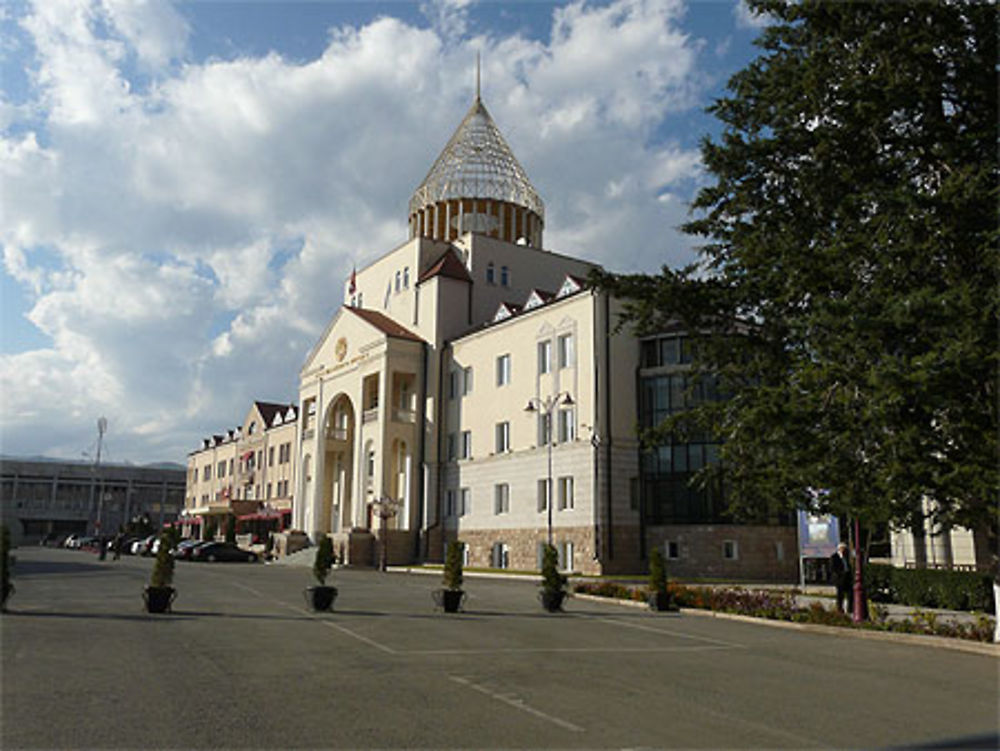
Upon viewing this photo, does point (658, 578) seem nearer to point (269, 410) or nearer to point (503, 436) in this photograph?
point (503, 436)

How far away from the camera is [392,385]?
48.6 metres

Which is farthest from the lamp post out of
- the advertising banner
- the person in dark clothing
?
the person in dark clothing

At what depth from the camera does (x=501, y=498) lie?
42469 mm

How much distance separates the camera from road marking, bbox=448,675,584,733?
7668mm

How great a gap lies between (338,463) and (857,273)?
46012 millimetres

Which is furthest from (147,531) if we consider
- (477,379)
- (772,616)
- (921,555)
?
(772,616)

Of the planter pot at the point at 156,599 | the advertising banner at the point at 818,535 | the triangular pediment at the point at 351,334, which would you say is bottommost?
the planter pot at the point at 156,599

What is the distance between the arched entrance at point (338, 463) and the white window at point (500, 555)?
15.3m

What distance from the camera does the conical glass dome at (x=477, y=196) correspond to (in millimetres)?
54344

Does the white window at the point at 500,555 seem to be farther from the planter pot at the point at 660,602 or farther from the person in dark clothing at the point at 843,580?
the person in dark clothing at the point at 843,580

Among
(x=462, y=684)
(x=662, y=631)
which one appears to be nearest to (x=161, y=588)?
(x=462, y=684)

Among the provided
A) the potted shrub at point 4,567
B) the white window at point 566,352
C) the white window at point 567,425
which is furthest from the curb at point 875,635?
the white window at point 566,352

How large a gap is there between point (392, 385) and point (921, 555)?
28897 mm

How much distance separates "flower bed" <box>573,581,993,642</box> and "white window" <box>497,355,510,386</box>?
19309 millimetres
